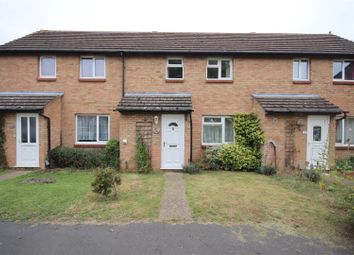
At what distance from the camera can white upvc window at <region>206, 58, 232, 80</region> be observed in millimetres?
12934

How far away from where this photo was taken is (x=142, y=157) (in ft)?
35.4

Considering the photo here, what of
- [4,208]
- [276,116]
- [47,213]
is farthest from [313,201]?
[4,208]

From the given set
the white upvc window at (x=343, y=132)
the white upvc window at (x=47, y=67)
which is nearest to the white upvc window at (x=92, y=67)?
the white upvc window at (x=47, y=67)

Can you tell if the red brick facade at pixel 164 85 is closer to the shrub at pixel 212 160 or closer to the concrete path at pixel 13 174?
the shrub at pixel 212 160

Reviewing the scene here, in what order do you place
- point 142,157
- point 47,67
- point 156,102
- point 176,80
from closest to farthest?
point 142,157
point 156,102
point 176,80
point 47,67

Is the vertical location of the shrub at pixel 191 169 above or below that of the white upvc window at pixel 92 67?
below

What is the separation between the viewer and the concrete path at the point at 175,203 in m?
5.45

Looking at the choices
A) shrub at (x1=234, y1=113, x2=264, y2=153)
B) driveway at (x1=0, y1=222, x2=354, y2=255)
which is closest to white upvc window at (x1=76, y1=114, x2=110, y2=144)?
shrub at (x1=234, y1=113, x2=264, y2=153)

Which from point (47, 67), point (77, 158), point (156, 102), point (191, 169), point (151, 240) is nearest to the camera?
point (151, 240)

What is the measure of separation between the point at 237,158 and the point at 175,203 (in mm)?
5593

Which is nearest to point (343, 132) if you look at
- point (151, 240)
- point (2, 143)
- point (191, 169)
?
point (191, 169)

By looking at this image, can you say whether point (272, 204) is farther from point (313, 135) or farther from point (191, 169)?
point (313, 135)

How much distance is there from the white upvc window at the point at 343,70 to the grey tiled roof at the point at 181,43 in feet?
Answer: 2.05

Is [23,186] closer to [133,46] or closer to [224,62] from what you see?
[133,46]
